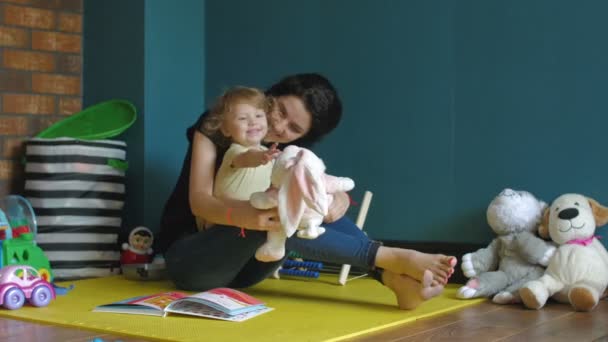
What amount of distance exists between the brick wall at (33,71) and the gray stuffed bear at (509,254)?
178cm

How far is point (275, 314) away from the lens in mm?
2109

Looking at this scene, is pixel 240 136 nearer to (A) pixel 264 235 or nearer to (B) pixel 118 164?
(A) pixel 264 235

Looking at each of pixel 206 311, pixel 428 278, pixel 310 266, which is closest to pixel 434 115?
pixel 310 266

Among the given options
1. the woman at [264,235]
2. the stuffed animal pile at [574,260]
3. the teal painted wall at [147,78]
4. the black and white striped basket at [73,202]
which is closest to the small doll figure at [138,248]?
the black and white striped basket at [73,202]

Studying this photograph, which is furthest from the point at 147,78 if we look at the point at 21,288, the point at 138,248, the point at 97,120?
the point at 21,288

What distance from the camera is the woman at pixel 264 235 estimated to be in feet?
6.96

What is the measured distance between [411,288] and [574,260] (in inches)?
21.4

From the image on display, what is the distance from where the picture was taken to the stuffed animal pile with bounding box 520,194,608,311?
2295mm

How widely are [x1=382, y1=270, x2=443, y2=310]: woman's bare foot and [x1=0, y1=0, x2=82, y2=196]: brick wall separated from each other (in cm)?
172

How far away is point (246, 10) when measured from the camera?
3453mm

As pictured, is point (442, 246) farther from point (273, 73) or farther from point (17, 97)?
point (17, 97)

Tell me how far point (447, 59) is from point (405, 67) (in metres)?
0.17

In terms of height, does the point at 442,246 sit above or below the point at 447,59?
below

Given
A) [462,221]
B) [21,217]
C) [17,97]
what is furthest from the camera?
[17,97]
